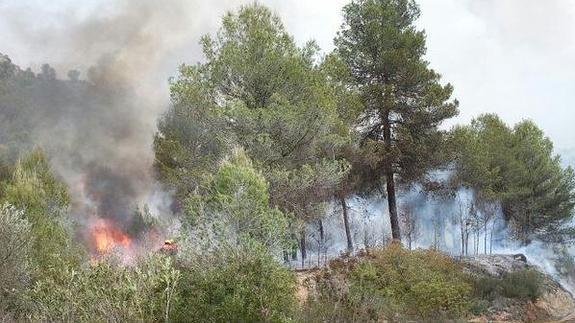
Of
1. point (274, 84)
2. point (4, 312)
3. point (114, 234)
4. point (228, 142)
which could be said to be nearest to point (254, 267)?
point (4, 312)

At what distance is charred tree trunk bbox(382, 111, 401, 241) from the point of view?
31.3 meters

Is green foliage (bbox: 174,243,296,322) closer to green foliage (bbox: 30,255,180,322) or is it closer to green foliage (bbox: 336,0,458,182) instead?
green foliage (bbox: 30,255,180,322)

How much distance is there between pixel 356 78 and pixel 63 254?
19.8 metres

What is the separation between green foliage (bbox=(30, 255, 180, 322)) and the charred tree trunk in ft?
63.3

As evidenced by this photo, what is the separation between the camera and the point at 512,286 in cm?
2684

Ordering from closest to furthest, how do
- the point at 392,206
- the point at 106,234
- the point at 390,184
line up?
the point at 392,206 < the point at 390,184 < the point at 106,234

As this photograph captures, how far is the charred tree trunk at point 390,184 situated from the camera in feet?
103

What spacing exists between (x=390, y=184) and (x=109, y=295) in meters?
21.1

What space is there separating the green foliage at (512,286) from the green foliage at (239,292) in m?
14.5

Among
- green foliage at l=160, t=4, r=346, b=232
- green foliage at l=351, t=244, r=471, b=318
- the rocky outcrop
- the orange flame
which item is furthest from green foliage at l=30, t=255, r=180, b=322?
the orange flame

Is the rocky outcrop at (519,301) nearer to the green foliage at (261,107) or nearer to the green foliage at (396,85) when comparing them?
the green foliage at (396,85)

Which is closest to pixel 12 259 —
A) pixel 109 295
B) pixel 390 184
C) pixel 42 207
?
pixel 109 295

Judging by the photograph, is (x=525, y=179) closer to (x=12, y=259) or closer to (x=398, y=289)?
(x=398, y=289)

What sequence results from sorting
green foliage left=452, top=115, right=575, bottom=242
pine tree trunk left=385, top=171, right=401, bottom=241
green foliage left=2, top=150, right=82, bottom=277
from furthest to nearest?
green foliage left=452, top=115, right=575, bottom=242
pine tree trunk left=385, top=171, right=401, bottom=241
green foliage left=2, top=150, right=82, bottom=277
